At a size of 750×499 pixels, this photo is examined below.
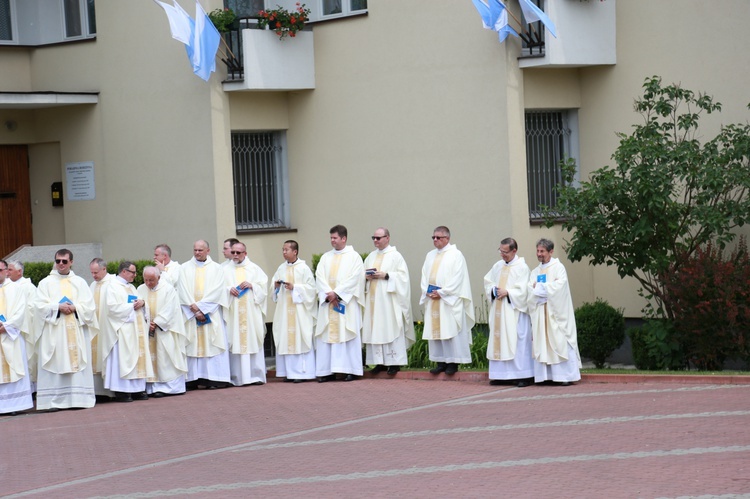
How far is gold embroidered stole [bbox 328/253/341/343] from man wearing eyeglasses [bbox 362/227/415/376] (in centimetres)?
37

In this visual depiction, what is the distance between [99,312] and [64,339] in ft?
2.59

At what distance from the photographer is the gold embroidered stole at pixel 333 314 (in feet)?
56.7

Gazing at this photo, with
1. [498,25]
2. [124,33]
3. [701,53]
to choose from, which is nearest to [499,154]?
[498,25]

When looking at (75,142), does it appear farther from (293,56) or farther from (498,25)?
(498,25)

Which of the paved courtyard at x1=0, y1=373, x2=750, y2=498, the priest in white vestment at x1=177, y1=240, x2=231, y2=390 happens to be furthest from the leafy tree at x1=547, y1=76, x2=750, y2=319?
the priest in white vestment at x1=177, y1=240, x2=231, y2=390

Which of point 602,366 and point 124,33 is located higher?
point 124,33

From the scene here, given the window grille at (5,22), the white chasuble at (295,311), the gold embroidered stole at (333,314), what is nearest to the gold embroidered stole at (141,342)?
the white chasuble at (295,311)

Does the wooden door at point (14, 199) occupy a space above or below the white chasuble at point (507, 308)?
above

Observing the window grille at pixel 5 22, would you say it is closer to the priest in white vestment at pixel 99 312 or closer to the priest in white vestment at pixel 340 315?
the priest in white vestment at pixel 99 312

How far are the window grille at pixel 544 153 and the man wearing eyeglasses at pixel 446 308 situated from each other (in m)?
2.96

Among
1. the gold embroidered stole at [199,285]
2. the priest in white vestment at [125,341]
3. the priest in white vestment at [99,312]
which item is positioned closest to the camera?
the priest in white vestment at [125,341]

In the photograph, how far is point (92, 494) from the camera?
34.9 ft

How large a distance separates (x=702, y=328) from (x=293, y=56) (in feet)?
26.7

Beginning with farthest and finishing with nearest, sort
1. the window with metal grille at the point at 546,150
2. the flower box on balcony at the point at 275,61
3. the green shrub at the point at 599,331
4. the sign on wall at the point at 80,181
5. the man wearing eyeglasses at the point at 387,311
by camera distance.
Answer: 1. the sign on wall at the point at 80,181
2. the flower box on balcony at the point at 275,61
3. the window with metal grille at the point at 546,150
4. the green shrub at the point at 599,331
5. the man wearing eyeglasses at the point at 387,311
